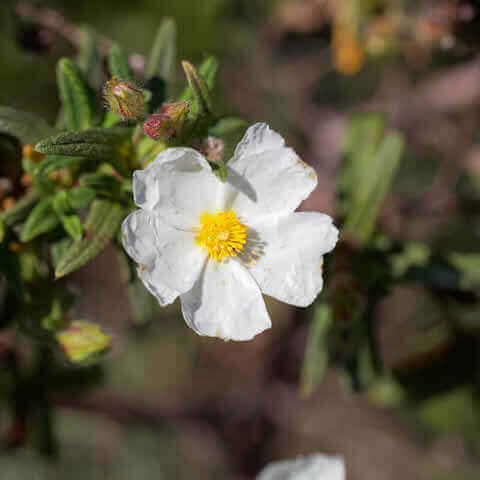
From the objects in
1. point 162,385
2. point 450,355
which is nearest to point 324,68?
point 450,355

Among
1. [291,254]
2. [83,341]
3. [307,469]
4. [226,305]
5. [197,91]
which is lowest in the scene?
[307,469]

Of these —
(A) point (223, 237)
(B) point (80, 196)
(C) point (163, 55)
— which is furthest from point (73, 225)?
(C) point (163, 55)

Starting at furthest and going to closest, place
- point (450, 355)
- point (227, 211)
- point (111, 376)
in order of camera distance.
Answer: point (111, 376) → point (450, 355) → point (227, 211)

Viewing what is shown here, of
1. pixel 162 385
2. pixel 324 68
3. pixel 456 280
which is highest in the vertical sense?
pixel 324 68

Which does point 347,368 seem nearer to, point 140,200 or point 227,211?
point 227,211

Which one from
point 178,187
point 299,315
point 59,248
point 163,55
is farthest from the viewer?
point 299,315

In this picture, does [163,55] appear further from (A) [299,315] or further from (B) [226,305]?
(A) [299,315]

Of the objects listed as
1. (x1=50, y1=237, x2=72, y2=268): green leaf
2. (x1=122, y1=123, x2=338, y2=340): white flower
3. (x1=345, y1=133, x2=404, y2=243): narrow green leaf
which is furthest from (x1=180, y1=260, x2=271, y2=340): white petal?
(x1=345, y1=133, x2=404, y2=243): narrow green leaf
